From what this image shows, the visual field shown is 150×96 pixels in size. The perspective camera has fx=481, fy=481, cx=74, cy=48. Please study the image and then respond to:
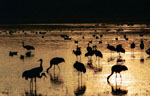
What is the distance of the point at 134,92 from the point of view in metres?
14.6

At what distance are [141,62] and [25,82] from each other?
6.61m

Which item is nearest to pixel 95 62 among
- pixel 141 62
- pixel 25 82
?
pixel 141 62

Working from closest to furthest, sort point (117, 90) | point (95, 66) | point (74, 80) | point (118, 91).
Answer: point (118, 91) < point (117, 90) < point (74, 80) < point (95, 66)

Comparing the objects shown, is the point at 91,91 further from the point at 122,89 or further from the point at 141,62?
A: the point at 141,62

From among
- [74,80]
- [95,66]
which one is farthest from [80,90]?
[95,66]

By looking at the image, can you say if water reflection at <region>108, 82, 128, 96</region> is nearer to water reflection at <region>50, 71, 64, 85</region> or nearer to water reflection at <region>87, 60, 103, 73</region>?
water reflection at <region>50, 71, 64, 85</region>

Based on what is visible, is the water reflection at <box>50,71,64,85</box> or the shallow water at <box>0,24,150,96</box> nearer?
the shallow water at <box>0,24,150,96</box>

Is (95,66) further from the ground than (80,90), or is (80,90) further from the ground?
(95,66)

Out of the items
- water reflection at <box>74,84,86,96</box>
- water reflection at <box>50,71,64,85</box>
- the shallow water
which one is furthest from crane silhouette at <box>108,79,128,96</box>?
water reflection at <box>50,71,64,85</box>

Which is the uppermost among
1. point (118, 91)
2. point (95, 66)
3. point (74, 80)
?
point (95, 66)

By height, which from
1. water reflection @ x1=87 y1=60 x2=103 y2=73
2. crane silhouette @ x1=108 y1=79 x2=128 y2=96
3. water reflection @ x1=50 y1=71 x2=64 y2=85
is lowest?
crane silhouette @ x1=108 y1=79 x2=128 y2=96

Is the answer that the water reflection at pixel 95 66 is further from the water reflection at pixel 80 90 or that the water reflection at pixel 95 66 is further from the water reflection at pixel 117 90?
the water reflection at pixel 80 90

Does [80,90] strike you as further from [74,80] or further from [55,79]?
[55,79]

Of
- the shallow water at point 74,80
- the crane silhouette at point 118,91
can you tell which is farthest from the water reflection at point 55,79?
the crane silhouette at point 118,91
